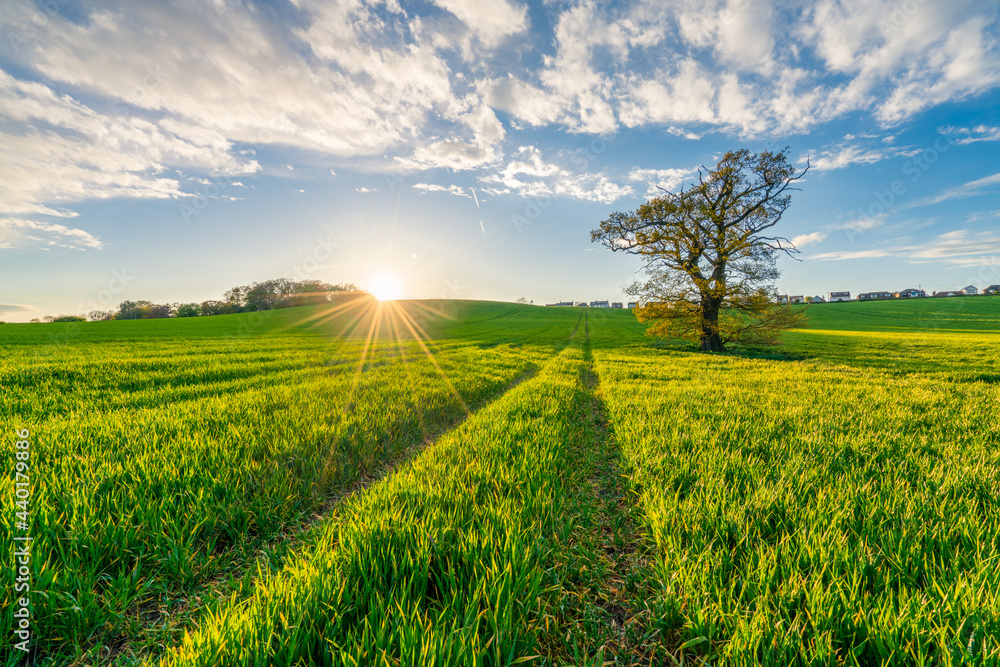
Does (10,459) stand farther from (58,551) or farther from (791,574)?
(791,574)

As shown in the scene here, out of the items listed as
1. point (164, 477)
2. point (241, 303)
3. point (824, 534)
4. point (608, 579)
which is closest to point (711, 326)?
point (824, 534)

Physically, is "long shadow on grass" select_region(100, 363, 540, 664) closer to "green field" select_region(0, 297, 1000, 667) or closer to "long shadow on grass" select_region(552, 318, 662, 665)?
"green field" select_region(0, 297, 1000, 667)

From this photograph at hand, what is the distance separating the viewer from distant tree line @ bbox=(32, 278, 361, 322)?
85625 mm

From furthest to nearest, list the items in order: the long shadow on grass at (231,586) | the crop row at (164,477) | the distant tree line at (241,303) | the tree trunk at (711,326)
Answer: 1. the distant tree line at (241,303)
2. the tree trunk at (711,326)
3. the crop row at (164,477)
4. the long shadow on grass at (231,586)

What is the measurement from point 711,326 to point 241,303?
107434 mm

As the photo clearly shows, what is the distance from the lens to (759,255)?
18.4 meters

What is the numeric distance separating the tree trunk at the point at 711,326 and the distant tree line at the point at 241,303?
89.4 metres

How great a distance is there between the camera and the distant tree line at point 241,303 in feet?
281

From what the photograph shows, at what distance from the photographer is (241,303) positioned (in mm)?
88375

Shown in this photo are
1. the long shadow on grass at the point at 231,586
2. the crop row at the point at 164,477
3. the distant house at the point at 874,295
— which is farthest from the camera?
the distant house at the point at 874,295

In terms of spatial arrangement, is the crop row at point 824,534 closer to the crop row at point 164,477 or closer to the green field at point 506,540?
the green field at point 506,540

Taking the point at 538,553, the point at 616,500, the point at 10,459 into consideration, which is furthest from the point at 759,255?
the point at 10,459

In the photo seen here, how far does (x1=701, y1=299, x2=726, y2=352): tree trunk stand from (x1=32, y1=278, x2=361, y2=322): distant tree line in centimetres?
8942

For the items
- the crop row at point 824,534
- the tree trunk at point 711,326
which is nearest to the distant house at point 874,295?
the tree trunk at point 711,326
